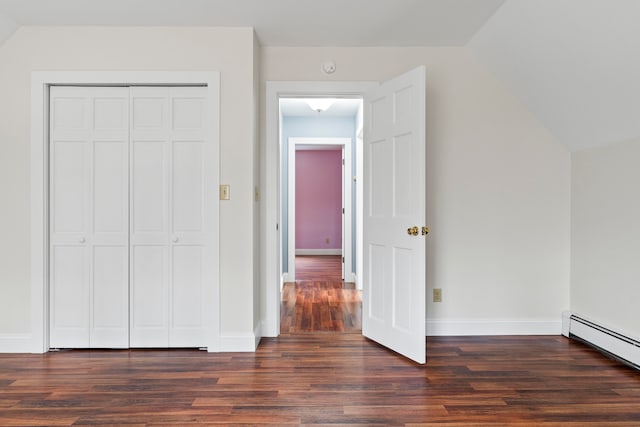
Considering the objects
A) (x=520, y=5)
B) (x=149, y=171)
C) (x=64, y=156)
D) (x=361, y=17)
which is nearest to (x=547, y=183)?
(x=520, y=5)

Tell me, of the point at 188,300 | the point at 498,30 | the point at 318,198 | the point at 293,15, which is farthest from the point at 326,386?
the point at 318,198

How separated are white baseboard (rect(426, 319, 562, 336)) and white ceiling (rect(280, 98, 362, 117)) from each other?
2.89 metres

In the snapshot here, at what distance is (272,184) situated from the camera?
10.8ft

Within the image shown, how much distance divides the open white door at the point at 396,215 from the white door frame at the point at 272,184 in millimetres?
344

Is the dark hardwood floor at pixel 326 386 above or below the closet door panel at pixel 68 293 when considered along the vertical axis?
below

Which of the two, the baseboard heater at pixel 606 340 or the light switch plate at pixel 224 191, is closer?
the baseboard heater at pixel 606 340

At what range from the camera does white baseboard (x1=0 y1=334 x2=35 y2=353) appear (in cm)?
293

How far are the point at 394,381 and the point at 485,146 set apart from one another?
199 centimetres

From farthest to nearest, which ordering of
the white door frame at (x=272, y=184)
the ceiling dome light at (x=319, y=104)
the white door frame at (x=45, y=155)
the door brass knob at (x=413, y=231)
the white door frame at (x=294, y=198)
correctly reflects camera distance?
the white door frame at (x=294, y=198), the ceiling dome light at (x=319, y=104), the white door frame at (x=272, y=184), the white door frame at (x=45, y=155), the door brass knob at (x=413, y=231)

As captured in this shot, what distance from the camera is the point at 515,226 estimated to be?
331cm

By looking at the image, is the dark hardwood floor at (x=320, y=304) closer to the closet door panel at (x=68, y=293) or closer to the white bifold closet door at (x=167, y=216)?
the white bifold closet door at (x=167, y=216)

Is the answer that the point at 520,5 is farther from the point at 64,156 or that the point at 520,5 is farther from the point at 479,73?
the point at 64,156

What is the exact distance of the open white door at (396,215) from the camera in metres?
2.73

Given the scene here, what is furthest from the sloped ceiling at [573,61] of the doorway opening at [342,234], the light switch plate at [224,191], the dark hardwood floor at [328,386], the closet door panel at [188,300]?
the closet door panel at [188,300]
